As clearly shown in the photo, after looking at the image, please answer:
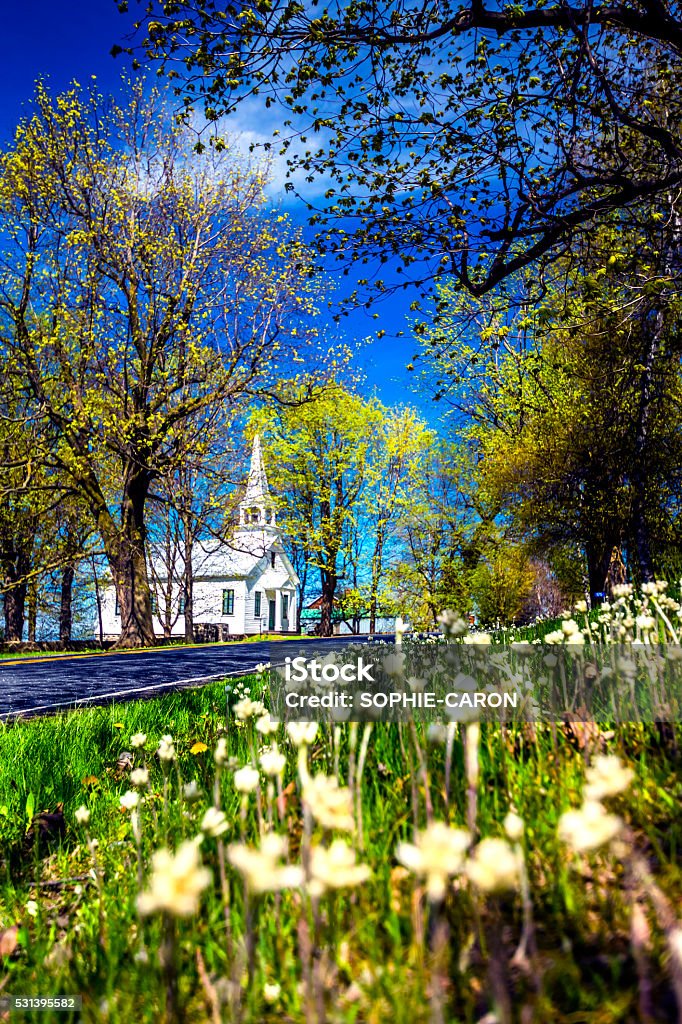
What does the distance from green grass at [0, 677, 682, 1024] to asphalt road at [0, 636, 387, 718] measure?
14.7 ft

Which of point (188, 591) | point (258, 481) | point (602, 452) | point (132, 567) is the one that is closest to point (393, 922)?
point (602, 452)

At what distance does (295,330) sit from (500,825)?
22082 millimetres

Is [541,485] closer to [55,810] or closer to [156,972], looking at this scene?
[55,810]

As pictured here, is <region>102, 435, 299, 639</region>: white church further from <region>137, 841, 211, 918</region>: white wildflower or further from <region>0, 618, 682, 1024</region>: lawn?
<region>137, 841, 211, 918</region>: white wildflower

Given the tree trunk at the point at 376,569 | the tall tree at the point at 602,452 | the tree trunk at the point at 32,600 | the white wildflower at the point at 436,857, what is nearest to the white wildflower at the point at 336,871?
the white wildflower at the point at 436,857

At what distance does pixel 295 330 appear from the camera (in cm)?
2283

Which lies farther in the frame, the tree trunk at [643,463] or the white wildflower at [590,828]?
the tree trunk at [643,463]

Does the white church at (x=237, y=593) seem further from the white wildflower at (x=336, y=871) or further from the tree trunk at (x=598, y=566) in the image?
the white wildflower at (x=336, y=871)

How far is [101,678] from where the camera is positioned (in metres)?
10.3

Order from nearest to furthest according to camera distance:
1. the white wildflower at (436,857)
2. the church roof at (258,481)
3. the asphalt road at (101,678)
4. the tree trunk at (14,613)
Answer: the white wildflower at (436,857) < the asphalt road at (101,678) < the tree trunk at (14,613) < the church roof at (258,481)

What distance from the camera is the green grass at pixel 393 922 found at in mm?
1424

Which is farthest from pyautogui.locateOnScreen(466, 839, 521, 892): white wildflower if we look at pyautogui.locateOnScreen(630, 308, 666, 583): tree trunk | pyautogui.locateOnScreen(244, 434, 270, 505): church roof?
pyautogui.locateOnScreen(244, 434, 270, 505): church roof

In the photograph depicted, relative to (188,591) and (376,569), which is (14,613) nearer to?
(188,591)

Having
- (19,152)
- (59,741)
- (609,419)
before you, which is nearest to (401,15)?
(59,741)
